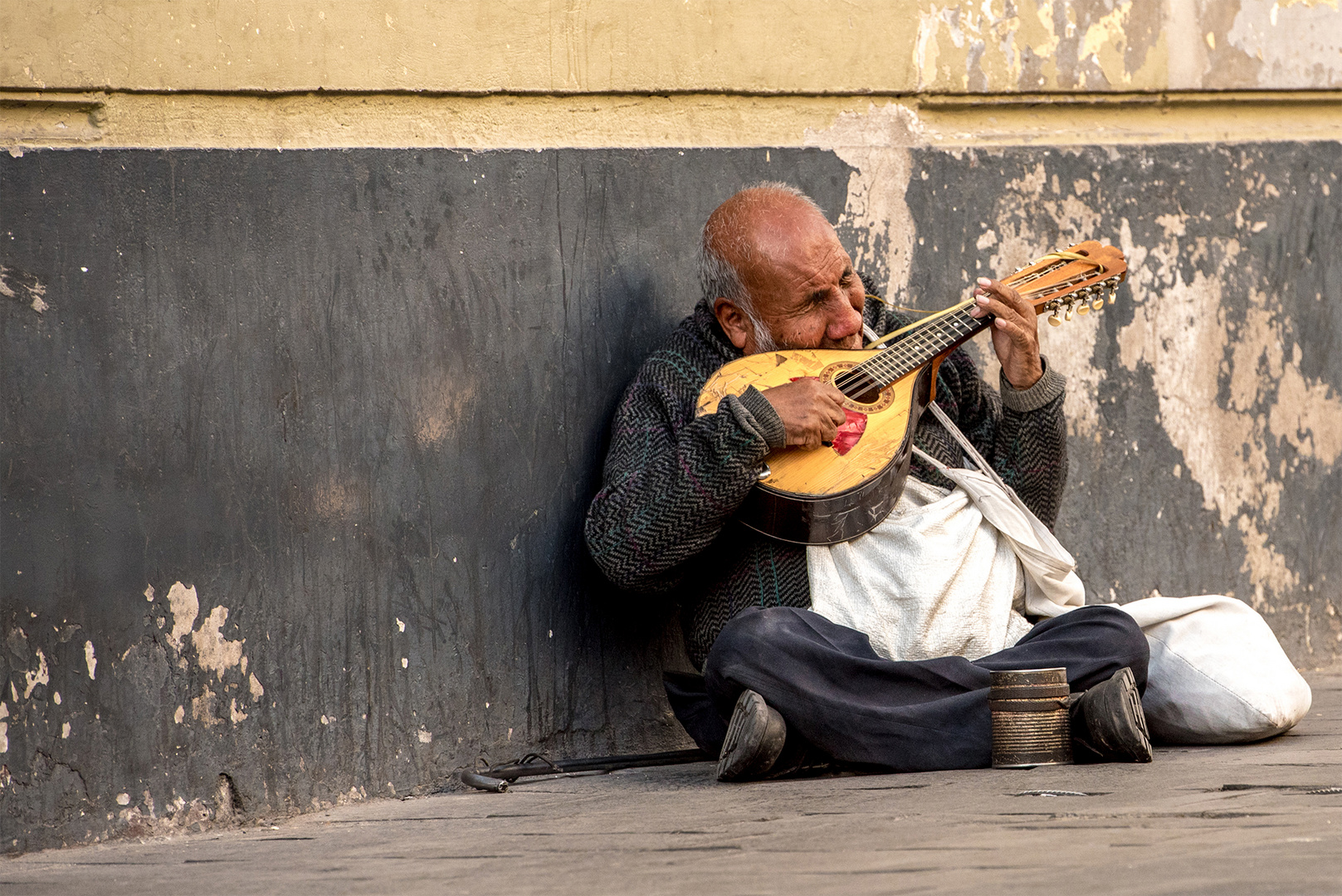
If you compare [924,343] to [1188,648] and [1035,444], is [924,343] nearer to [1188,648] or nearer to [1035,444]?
[1035,444]

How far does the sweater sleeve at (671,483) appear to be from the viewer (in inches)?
117

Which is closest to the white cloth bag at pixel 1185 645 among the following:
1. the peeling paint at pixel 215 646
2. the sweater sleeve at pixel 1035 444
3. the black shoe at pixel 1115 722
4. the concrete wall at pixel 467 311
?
the sweater sleeve at pixel 1035 444

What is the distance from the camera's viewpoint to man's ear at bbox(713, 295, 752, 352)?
131 inches

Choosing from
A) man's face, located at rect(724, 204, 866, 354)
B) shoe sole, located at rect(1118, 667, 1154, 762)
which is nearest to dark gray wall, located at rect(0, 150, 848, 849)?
man's face, located at rect(724, 204, 866, 354)

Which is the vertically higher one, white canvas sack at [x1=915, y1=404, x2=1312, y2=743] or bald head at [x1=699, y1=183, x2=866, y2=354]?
bald head at [x1=699, y1=183, x2=866, y2=354]

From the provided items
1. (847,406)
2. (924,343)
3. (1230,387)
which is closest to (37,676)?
(847,406)

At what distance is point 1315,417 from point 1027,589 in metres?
1.53

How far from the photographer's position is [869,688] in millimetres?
2938

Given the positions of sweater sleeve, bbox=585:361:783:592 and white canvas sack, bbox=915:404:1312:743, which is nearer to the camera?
sweater sleeve, bbox=585:361:783:592

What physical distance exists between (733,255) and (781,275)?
0.12 metres

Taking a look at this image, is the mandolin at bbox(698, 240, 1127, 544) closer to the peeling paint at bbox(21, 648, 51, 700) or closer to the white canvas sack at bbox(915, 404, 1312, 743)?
the white canvas sack at bbox(915, 404, 1312, 743)

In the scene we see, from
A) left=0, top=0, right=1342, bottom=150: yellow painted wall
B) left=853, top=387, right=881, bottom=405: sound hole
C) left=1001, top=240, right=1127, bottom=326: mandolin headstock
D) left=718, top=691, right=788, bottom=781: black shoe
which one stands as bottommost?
left=718, top=691, right=788, bottom=781: black shoe

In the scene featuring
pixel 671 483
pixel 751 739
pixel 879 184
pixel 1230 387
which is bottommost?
pixel 751 739

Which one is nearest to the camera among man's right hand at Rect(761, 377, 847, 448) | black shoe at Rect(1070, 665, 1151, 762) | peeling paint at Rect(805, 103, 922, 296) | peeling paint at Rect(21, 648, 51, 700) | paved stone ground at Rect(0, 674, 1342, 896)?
paved stone ground at Rect(0, 674, 1342, 896)
